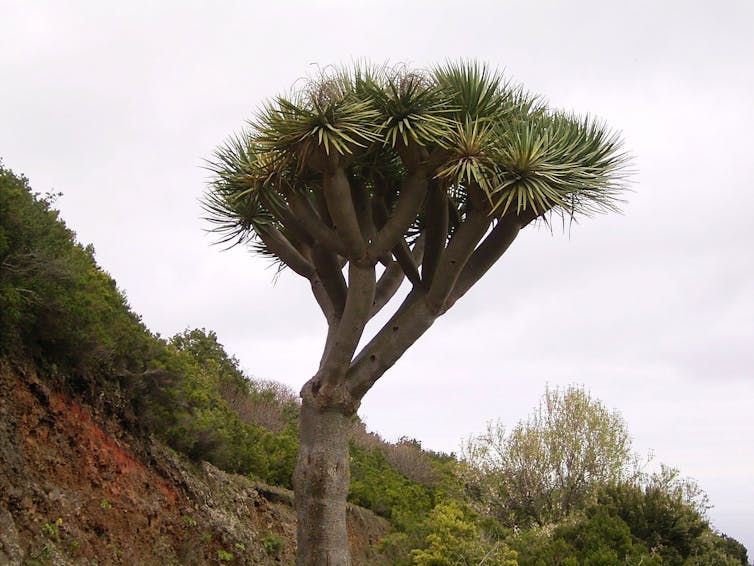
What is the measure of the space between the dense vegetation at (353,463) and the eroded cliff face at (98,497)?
1.63 ft

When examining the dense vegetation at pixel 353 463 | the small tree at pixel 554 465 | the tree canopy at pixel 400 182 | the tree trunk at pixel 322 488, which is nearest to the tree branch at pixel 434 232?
the tree canopy at pixel 400 182

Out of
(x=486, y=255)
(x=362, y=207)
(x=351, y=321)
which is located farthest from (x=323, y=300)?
(x=486, y=255)

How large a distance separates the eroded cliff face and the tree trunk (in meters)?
2.54

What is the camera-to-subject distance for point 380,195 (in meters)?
9.30

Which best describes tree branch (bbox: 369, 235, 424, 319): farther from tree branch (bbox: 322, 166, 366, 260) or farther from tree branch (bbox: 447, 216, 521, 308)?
tree branch (bbox: 322, 166, 366, 260)

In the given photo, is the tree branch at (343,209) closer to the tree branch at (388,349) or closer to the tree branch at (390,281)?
the tree branch at (388,349)

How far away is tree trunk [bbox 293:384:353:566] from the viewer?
26.4ft

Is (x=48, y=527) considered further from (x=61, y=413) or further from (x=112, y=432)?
(x=112, y=432)

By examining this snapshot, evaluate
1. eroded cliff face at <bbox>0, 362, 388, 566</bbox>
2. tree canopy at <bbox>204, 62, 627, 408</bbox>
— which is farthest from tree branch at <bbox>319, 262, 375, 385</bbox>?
eroded cliff face at <bbox>0, 362, 388, 566</bbox>

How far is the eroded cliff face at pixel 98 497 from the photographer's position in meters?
7.54

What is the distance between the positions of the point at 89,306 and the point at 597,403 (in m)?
16.2

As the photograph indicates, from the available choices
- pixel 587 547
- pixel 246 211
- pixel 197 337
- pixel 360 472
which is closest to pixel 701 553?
pixel 587 547

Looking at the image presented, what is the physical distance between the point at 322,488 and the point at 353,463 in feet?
49.3

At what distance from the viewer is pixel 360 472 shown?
22688 millimetres
